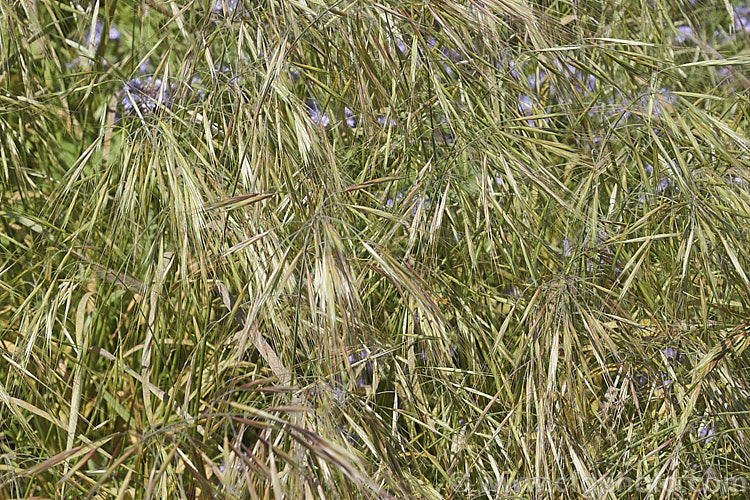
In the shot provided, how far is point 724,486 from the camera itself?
0.76m

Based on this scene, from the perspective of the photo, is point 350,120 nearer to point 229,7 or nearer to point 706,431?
point 229,7

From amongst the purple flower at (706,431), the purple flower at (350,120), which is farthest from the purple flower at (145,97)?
the purple flower at (706,431)

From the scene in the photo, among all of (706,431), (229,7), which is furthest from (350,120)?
(706,431)

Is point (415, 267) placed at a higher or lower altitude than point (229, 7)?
lower

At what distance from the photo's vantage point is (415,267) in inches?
33.4

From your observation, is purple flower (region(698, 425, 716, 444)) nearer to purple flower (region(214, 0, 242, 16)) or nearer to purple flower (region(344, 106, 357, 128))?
purple flower (region(344, 106, 357, 128))

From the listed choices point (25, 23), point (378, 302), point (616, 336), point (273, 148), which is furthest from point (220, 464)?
point (25, 23)

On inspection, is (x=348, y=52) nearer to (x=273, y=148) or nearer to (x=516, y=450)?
(x=273, y=148)

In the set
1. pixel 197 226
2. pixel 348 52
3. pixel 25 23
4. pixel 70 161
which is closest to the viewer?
pixel 197 226

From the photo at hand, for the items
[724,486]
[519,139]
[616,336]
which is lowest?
[724,486]

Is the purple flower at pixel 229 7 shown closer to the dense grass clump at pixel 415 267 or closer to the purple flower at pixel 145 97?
the dense grass clump at pixel 415 267

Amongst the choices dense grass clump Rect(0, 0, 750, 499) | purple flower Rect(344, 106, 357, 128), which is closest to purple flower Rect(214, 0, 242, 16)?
dense grass clump Rect(0, 0, 750, 499)

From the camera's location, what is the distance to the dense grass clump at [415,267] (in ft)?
2.43

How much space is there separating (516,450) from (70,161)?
822mm
